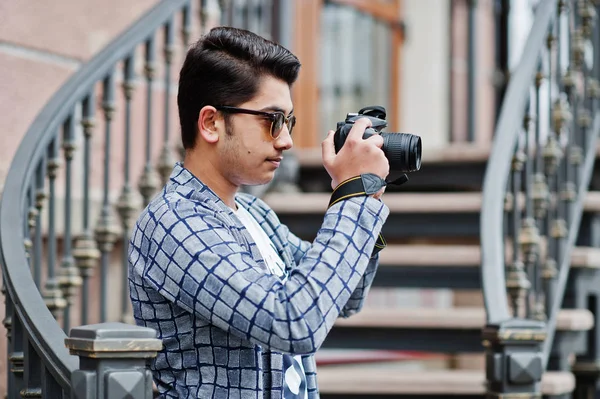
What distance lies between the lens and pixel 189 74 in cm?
173

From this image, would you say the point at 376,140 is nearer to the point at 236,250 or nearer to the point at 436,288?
the point at 236,250

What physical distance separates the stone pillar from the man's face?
104 cm

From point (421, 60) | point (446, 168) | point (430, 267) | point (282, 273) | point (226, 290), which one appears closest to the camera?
point (226, 290)

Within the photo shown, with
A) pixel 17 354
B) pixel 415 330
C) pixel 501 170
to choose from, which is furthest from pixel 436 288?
pixel 17 354

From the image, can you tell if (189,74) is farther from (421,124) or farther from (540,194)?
(421,124)

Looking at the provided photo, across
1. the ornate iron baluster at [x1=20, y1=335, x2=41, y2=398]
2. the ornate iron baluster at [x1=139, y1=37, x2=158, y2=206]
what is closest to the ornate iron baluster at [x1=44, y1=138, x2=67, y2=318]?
the ornate iron baluster at [x1=139, y1=37, x2=158, y2=206]

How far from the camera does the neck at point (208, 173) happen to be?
1738 mm

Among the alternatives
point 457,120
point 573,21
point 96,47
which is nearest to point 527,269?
point 573,21

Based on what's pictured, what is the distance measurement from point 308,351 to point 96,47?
A: 244 centimetres

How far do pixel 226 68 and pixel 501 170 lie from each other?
1541mm

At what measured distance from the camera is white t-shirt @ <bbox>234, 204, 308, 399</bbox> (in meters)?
1.73

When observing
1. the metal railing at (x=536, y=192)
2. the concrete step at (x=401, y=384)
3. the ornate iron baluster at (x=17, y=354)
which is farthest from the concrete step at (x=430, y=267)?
the ornate iron baluster at (x=17, y=354)

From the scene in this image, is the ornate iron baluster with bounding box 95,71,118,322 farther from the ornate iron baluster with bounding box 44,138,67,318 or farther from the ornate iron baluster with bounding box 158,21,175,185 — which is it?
the ornate iron baluster with bounding box 158,21,175,185

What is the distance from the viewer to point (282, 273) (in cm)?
178
